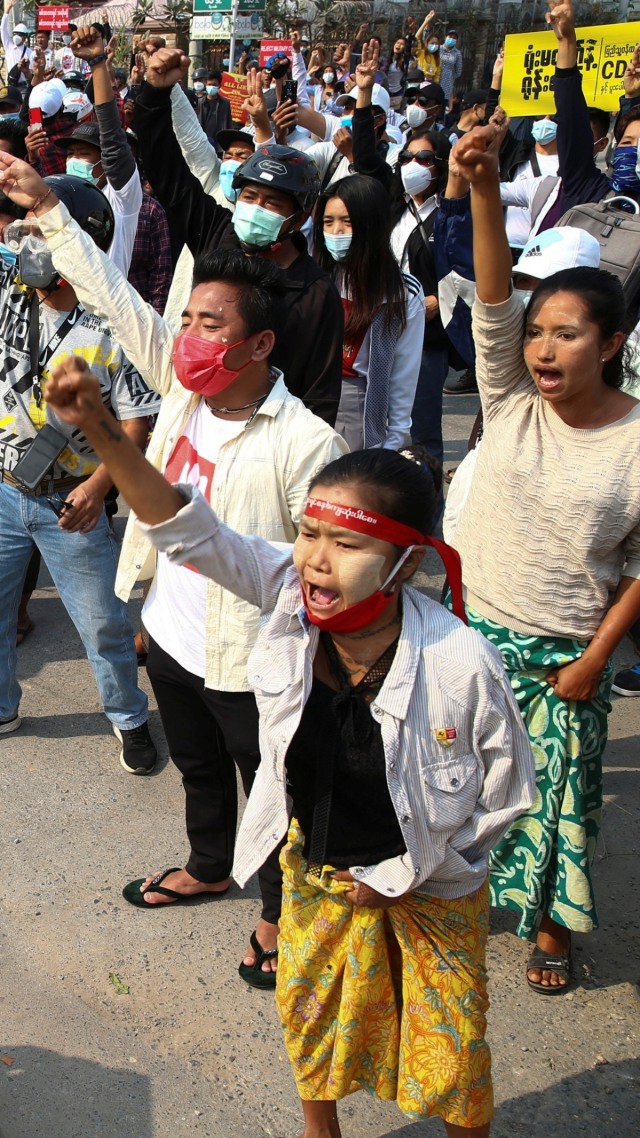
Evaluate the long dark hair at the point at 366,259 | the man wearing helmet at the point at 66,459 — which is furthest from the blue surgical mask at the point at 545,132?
the man wearing helmet at the point at 66,459

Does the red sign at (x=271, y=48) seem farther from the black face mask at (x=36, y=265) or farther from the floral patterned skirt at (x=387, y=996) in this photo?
the floral patterned skirt at (x=387, y=996)

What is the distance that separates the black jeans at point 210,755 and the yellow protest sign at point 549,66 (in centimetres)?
765

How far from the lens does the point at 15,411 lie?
3461 millimetres

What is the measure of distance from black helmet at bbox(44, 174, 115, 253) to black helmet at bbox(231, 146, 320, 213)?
0.45 m

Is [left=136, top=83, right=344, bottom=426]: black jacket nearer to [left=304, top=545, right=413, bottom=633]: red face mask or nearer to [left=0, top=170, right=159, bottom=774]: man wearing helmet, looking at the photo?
[left=0, top=170, right=159, bottom=774]: man wearing helmet

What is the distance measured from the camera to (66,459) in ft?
11.5

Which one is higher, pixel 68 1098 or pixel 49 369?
pixel 49 369

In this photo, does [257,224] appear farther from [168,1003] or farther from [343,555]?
[168,1003]

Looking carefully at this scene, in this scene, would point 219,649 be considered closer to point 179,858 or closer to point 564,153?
point 179,858

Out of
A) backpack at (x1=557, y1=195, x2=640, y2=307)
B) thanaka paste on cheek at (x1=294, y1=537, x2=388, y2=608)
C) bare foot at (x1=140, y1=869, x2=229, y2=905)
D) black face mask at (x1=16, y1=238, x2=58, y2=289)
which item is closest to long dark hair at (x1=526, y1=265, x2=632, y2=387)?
thanaka paste on cheek at (x1=294, y1=537, x2=388, y2=608)

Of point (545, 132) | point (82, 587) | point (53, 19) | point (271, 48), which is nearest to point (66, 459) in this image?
point (82, 587)

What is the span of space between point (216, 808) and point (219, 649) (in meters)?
0.67

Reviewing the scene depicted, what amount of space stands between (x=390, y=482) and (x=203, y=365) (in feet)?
2.48

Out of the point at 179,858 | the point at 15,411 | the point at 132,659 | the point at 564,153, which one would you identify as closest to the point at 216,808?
the point at 179,858
